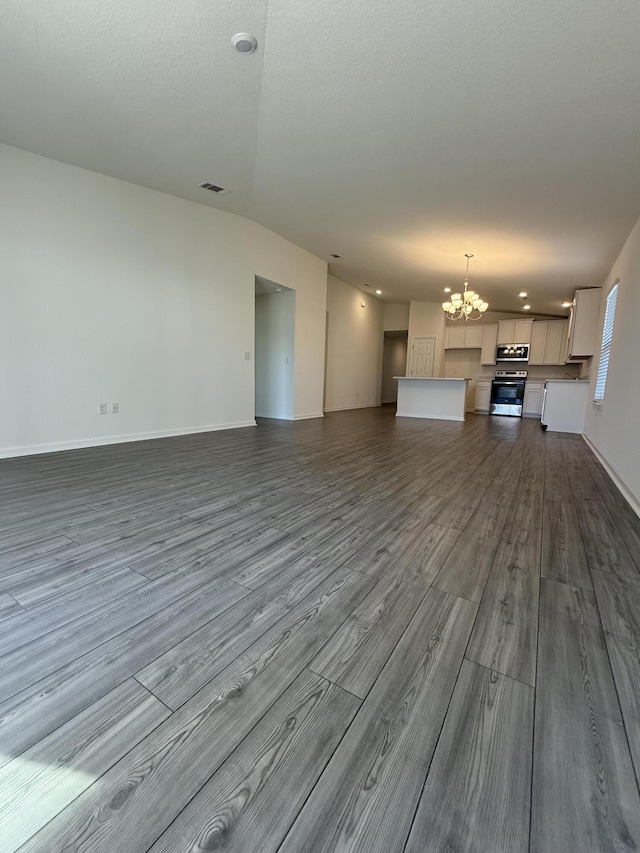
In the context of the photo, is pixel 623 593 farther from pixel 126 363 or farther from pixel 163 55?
pixel 126 363

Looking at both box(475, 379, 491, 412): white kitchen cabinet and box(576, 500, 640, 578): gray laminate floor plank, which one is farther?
box(475, 379, 491, 412): white kitchen cabinet

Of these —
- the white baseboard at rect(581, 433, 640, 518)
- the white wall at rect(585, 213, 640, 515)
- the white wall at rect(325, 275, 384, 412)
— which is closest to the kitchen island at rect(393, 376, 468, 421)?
the white wall at rect(325, 275, 384, 412)

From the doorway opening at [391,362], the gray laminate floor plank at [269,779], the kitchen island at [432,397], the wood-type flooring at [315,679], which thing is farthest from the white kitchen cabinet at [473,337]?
the gray laminate floor plank at [269,779]

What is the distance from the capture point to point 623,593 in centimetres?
157

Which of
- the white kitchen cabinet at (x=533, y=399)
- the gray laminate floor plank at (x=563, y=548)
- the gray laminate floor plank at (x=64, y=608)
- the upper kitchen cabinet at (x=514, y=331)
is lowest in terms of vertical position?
the gray laminate floor plank at (x=64, y=608)

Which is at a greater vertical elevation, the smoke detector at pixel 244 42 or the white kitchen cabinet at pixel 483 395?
the smoke detector at pixel 244 42

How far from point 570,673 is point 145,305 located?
16.0ft

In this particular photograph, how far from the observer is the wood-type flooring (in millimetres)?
728

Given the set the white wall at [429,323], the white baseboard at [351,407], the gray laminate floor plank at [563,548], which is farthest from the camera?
the white wall at [429,323]

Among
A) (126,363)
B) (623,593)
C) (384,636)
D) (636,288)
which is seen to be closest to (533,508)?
(623,593)

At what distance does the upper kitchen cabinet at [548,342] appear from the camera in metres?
8.82

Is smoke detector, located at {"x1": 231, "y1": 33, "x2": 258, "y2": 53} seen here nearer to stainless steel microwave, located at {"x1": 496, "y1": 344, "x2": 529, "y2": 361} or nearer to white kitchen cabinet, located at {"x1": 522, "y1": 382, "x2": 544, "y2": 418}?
stainless steel microwave, located at {"x1": 496, "y1": 344, "x2": 529, "y2": 361}

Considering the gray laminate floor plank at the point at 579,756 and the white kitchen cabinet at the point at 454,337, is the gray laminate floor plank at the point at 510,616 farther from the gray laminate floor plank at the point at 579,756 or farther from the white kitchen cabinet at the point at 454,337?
the white kitchen cabinet at the point at 454,337

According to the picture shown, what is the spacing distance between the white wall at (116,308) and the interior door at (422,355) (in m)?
5.06
